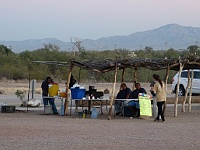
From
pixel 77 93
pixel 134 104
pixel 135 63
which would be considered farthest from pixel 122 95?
pixel 77 93

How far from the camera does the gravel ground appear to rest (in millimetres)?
13648

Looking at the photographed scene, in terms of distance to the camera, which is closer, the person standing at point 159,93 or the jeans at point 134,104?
the person standing at point 159,93

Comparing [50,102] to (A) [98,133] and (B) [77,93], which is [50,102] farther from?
(A) [98,133]

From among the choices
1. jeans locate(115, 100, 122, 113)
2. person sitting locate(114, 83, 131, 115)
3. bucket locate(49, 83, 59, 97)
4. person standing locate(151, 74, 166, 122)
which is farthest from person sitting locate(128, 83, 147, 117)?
bucket locate(49, 83, 59, 97)

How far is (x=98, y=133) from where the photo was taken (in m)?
16.3

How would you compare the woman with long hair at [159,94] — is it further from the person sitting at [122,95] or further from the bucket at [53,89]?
the bucket at [53,89]

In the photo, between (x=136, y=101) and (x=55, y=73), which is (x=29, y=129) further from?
(x=55, y=73)

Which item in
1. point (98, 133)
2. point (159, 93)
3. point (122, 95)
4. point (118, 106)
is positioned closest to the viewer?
point (98, 133)

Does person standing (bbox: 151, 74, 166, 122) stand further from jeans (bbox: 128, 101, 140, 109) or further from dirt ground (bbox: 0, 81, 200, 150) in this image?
jeans (bbox: 128, 101, 140, 109)

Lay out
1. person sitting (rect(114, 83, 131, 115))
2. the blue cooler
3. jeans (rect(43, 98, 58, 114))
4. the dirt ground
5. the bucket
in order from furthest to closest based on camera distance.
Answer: jeans (rect(43, 98, 58, 114)), the bucket, person sitting (rect(114, 83, 131, 115)), the blue cooler, the dirt ground

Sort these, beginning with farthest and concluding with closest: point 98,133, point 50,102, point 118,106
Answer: point 50,102
point 118,106
point 98,133

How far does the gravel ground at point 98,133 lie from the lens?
44.8 ft

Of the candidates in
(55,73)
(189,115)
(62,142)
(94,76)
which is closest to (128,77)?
(94,76)

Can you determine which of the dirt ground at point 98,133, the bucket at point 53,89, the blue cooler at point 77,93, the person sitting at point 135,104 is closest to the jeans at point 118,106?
the person sitting at point 135,104
